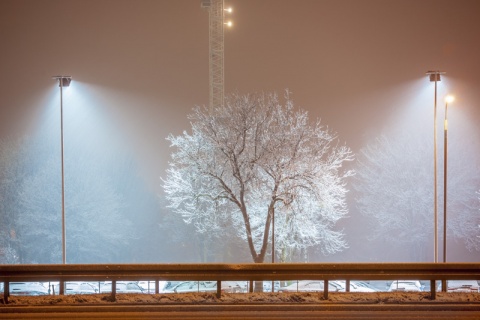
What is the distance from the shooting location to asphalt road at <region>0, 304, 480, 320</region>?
9.78 meters

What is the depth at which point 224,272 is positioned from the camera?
10.3 m

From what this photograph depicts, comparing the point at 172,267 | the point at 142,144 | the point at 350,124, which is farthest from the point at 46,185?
the point at 172,267

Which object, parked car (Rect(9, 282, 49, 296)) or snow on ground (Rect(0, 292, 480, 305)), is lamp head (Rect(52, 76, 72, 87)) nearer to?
parked car (Rect(9, 282, 49, 296))

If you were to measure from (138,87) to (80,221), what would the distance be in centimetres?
2485

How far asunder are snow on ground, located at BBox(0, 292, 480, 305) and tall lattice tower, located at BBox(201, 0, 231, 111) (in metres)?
47.8

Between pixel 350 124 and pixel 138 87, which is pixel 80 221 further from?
pixel 350 124

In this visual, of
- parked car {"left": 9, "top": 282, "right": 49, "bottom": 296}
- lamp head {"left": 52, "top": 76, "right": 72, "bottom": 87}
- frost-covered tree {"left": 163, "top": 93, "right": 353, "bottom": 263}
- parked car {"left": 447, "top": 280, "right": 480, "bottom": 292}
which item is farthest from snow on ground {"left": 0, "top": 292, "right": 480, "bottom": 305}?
lamp head {"left": 52, "top": 76, "right": 72, "bottom": 87}

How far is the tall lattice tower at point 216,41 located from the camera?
58812 millimetres

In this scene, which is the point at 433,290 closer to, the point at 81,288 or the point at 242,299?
the point at 242,299

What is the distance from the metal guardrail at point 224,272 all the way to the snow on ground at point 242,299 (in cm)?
53

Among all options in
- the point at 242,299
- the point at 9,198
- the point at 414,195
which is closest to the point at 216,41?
the point at 9,198

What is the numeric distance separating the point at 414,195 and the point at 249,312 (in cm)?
3996

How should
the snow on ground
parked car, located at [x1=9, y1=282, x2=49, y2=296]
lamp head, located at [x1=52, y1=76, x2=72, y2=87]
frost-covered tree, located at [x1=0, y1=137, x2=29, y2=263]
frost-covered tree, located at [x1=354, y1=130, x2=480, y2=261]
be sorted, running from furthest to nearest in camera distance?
1. frost-covered tree, located at [x1=354, y1=130, x2=480, y2=261]
2. frost-covered tree, located at [x1=0, y1=137, x2=29, y2=263]
3. lamp head, located at [x1=52, y1=76, x2=72, y2=87]
4. parked car, located at [x1=9, y1=282, x2=49, y2=296]
5. the snow on ground

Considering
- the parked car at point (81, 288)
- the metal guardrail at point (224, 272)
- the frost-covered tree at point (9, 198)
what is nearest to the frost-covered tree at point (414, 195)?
the parked car at point (81, 288)
